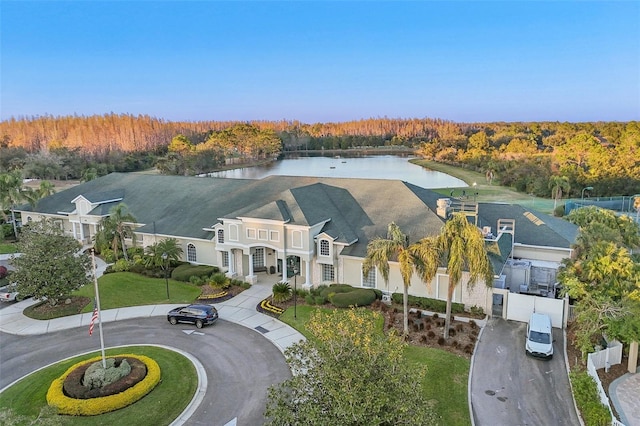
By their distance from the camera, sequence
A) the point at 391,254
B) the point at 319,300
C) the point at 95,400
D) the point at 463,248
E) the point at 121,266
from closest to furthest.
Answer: the point at 95,400 → the point at 463,248 → the point at 391,254 → the point at 319,300 → the point at 121,266

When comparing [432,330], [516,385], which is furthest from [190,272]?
[516,385]

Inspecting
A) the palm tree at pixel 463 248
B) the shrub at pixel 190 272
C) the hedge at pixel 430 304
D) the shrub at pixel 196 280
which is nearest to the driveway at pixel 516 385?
the hedge at pixel 430 304

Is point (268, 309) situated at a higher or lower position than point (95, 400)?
lower

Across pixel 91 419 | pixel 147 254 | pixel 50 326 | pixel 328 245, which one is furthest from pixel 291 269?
pixel 91 419

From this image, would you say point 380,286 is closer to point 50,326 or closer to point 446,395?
point 446,395

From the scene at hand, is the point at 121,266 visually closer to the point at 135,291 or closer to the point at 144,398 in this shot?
the point at 135,291
